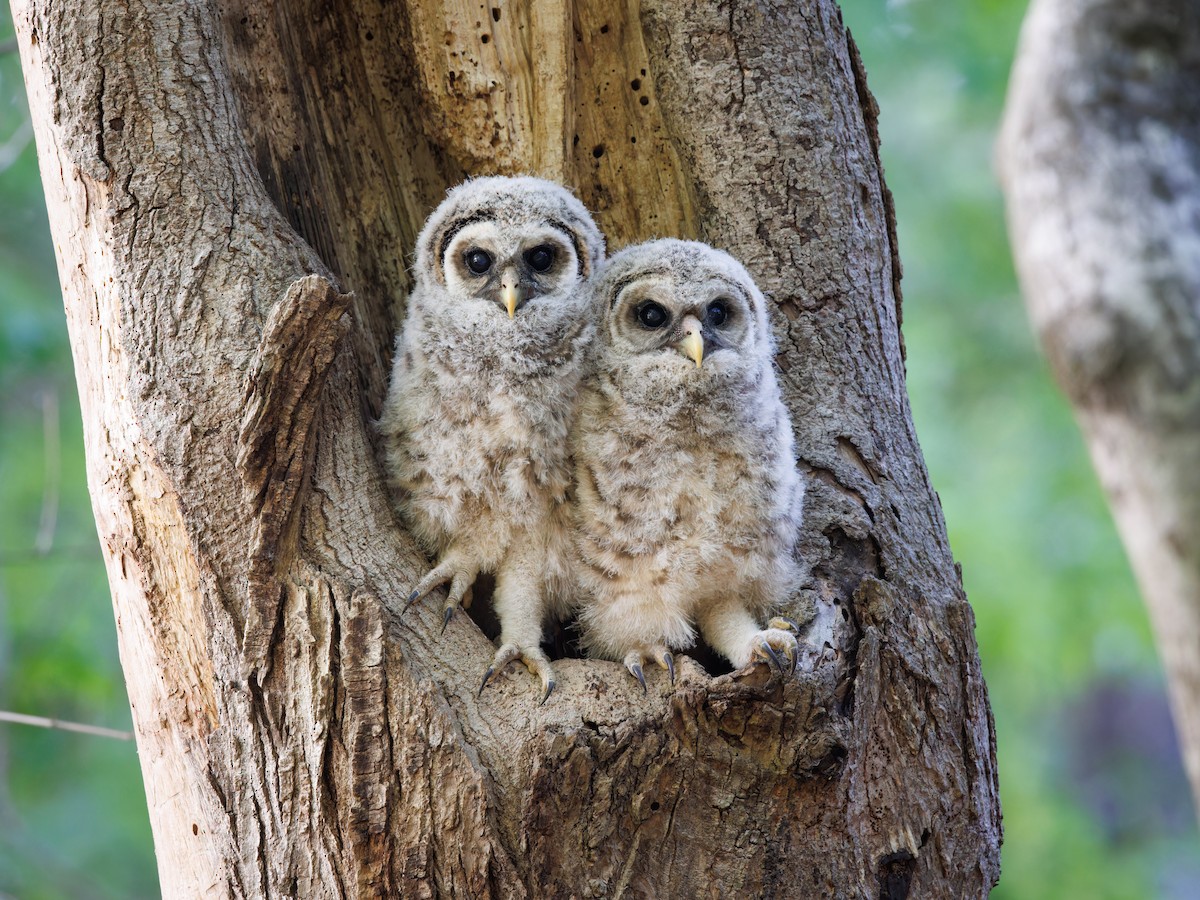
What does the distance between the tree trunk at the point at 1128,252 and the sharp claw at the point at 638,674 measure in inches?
46.6

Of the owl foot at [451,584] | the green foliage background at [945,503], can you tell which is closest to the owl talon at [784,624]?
the owl foot at [451,584]

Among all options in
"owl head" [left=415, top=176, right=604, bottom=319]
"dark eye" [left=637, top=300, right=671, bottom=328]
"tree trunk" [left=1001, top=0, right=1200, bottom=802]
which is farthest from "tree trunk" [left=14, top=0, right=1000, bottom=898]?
"tree trunk" [left=1001, top=0, right=1200, bottom=802]

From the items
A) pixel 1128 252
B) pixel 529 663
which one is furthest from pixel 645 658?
pixel 1128 252

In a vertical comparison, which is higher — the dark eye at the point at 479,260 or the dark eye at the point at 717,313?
the dark eye at the point at 479,260

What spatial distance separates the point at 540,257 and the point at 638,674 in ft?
2.95

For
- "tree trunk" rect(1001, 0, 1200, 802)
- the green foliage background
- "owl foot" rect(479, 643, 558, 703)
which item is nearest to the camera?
"tree trunk" rect(1001, 0, 1200, 802)

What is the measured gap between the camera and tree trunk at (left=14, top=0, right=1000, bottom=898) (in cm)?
201

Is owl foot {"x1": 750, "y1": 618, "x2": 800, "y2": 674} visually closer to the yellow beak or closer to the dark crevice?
the dark crevice

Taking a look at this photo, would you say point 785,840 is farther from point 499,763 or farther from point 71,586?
point 71,586

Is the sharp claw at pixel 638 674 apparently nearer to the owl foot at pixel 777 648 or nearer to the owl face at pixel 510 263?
the owl foot at pixel 777 648

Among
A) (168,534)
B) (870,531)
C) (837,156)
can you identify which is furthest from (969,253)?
(168,534)

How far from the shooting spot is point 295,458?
2107 mm

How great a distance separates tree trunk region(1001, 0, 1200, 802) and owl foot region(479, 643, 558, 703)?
125 cm

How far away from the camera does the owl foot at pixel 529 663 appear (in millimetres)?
2180
